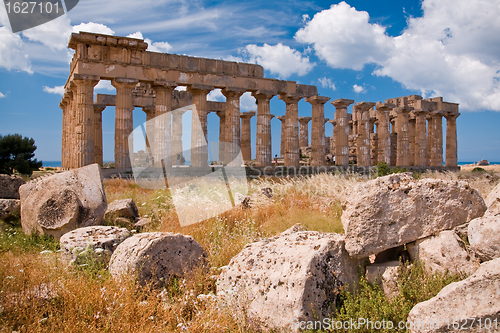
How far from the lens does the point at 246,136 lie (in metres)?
28.7

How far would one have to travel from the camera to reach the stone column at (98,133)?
24700mm

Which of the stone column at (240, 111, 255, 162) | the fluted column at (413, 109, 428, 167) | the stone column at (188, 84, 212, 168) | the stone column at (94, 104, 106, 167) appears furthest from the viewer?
the fluted column at (413, 109, 428, 167)

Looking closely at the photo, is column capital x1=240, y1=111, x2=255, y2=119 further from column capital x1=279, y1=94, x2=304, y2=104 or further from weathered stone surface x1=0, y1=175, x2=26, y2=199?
weathered stone surface x1=0, y1=175, x2=26, y2=199

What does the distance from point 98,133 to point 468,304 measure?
25.7 meters

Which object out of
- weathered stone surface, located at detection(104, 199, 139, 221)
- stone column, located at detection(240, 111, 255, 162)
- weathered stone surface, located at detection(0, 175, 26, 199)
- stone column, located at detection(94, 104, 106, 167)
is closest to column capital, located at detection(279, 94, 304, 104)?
stone column, located at detection(240, 111, 255, 162)

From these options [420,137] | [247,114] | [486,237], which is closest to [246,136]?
[247,114]

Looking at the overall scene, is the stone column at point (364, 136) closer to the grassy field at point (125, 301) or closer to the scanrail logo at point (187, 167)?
the scanrail logo at point (187, 167)

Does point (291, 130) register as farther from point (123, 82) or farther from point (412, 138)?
point (412, 138)

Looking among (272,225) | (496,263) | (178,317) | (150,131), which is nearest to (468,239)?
(496,263)

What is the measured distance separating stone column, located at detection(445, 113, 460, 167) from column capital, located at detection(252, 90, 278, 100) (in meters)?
17.5

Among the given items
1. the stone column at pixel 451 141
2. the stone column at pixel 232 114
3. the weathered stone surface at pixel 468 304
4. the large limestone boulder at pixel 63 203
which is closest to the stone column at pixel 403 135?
the stone column at pixel 451 141

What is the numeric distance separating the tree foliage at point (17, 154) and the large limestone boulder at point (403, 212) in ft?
73.0

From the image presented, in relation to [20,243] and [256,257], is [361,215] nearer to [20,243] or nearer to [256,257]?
[256,257]

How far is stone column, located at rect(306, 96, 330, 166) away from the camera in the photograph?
2383 cm
